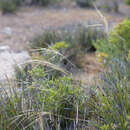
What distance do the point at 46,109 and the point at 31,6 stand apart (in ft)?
26.9

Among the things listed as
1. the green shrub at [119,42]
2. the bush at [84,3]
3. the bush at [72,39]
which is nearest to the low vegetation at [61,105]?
the green shrub at [119,42]

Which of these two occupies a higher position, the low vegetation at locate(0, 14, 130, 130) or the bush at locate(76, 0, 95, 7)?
the low vegetation at locate(0, 14, 130, 130)

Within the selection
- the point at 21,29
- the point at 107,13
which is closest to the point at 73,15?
the point at 107,13

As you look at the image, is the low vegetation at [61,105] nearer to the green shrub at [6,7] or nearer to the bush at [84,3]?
the green shrub at [6,7]

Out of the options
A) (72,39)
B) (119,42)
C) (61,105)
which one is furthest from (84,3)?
(61,105)

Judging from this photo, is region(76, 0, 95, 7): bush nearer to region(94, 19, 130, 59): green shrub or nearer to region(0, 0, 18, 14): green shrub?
region(0, 0, 18, 14): green shrub

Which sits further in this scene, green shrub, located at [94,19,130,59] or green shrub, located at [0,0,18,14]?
green shrub, located at [0,0,18,14]

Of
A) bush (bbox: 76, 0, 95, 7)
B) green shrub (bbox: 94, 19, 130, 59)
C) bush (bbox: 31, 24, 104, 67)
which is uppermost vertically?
green shrub (bbox: 94, 19, 130, 59)

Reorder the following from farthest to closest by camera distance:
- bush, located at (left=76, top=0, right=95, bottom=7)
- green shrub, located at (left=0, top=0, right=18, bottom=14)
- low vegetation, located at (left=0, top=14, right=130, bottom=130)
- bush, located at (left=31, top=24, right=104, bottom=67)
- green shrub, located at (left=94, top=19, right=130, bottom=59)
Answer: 1. bush, located at (left=76, top=0, right=95, bottom=7)
2. green shrub, located at (left=0, top=0, right=18, bottom=14)
3. bush, located at (left=31, top=24, right=104, bottom=67)
4. green shrub, located at (left=94, top=19, right=130, bottom=59)
5. low vegetation, located at (left=0, top=14, right=130, bottom=130)

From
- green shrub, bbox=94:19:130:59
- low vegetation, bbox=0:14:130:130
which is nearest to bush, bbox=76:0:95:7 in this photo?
green shrub, bbox=94:19:130:59

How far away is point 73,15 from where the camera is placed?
307 inches

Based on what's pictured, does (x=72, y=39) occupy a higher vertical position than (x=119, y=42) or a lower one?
lower

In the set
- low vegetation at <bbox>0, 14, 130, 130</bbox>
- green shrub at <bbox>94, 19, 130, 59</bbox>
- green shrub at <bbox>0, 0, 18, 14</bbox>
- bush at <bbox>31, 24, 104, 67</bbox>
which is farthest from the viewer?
green shrub at <bbox>0, 0, 18, 14</bbox>

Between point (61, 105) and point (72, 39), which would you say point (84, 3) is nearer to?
point (72, 39)
